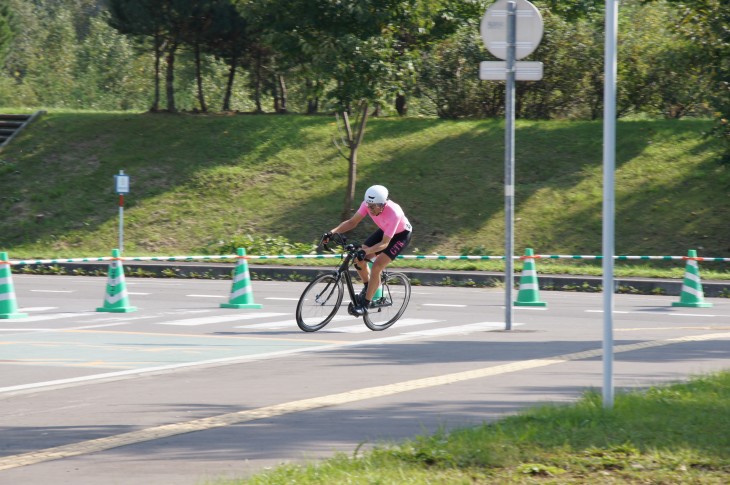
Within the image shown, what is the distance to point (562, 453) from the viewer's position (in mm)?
6773

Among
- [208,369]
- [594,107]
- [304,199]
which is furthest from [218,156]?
[208,369]

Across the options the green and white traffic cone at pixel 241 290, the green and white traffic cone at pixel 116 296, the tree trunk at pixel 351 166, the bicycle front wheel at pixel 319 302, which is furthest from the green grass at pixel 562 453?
the tree trunk at pixel 351 166

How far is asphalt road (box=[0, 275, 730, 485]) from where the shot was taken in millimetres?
7547

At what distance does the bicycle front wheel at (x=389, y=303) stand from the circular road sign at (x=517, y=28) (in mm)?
3353

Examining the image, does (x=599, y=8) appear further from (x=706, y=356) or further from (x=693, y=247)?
(x=706, y=356)

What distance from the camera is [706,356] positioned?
41.2 feet

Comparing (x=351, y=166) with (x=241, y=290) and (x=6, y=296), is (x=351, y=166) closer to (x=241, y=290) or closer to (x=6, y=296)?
(x=241, y=290)

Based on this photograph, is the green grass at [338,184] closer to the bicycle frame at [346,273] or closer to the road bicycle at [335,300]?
the road bicycle at [335,300]

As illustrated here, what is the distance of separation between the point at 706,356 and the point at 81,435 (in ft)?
23.2

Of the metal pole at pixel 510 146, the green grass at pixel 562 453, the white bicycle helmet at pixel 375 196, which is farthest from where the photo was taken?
the metal pole at pixel 510 146

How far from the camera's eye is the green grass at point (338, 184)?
101 feet

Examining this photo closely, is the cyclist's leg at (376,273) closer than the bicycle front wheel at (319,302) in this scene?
No

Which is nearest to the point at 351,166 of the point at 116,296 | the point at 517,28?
the point at 116,296

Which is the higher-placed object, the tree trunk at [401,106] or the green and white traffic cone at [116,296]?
the tree trunk at [401,106]
